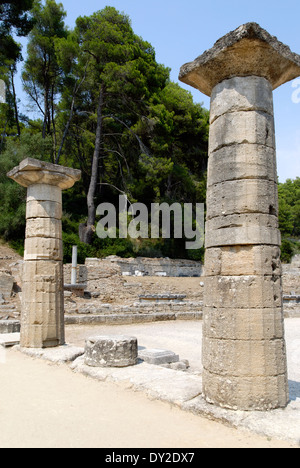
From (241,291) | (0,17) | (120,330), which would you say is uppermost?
(0,17)

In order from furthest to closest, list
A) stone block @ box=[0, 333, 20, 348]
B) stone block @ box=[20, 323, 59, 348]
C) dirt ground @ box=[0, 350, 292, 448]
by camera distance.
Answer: stone block @ box=[0, 333, 20, 348]
stone block @ box=[20, 323, 59, 348]
dirt ground @ box=[0, 350, 292, 448]

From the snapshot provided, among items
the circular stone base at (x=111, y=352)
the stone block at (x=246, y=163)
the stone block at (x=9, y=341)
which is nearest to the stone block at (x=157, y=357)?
the circular stone base at (x=111, y=352)

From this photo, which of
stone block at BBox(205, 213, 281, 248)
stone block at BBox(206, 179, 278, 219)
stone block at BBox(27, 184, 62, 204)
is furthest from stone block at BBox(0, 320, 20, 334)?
stone block at BBox(206, 179, 278, 219)

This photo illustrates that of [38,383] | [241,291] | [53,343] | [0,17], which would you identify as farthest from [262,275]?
[0,17]

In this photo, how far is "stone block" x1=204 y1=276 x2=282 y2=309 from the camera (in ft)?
12.6

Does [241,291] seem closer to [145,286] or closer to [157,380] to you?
[157,380]

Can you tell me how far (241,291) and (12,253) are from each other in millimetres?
19947

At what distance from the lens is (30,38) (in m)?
26.8

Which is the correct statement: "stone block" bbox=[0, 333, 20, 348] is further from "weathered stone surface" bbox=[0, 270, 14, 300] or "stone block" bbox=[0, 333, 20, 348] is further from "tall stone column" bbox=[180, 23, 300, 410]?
"weathered stone surface" bbox=[0, 270, 14, 300]

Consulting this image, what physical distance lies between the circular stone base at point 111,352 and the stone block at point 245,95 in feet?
11.7

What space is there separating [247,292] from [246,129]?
1728 millimetres

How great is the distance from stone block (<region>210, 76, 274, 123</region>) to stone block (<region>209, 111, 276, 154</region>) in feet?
0.22

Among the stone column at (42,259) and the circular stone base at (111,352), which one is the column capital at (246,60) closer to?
the circular stone base at (111,352)

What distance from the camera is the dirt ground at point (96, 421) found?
3.19m
